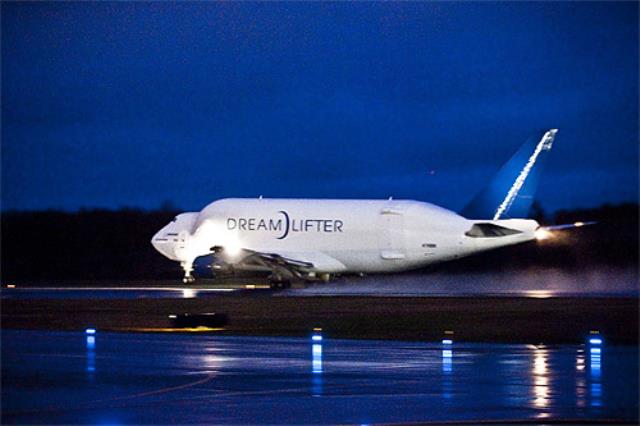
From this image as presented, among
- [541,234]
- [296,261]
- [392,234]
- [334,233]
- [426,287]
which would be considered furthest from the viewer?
[334,233]

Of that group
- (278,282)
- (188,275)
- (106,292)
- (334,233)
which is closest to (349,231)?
(334,233)

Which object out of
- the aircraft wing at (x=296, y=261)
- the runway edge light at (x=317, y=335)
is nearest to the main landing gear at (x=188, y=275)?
the aircraft wing at (x=296, y=261)

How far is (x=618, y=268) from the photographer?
6588 cm

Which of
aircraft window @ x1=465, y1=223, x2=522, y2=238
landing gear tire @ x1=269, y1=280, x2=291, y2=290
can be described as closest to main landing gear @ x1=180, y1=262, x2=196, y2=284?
landing gear tire @ x1=269, y1=280, x2=291, y2=290

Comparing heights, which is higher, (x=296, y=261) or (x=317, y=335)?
(x=296, y=261)

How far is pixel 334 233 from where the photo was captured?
214 ft

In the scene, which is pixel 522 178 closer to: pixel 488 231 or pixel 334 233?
pixel 488 231

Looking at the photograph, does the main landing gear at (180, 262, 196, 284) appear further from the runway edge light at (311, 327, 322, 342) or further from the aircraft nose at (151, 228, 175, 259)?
the runway edge light at (311, 327, 322, 342)

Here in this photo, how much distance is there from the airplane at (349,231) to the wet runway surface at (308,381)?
99.6 ft

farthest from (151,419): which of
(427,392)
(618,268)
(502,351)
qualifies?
(618,268)

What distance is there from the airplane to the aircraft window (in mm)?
47

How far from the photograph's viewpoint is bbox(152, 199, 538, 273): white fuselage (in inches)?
2477

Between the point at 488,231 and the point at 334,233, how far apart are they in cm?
873

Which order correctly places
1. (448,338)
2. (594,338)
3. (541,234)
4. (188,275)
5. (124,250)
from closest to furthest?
(594,338) < (448,338) < (541,234) < (188,275) < (124,250)
